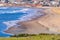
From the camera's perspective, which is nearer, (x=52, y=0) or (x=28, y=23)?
(x=28, y=23)

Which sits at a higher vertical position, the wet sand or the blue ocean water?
the blue ocean water

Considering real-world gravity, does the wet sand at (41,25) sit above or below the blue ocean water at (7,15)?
below

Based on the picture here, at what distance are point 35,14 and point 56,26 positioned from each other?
128 centimetres

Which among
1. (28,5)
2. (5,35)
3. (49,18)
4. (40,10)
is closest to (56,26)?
(49,18)

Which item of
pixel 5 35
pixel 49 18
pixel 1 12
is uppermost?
pixel 1 12

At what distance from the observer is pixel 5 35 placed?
24.9 feet

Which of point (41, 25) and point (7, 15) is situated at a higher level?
point (7, 15)

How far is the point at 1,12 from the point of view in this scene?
7.85 meters

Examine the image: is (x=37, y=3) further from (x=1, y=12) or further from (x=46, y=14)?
(x=1, y=12)

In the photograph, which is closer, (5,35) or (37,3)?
(5,35)

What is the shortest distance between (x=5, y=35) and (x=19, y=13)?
4.51 ft

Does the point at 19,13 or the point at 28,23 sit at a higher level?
the point at 19,13

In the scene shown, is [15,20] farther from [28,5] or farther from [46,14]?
[46,14]

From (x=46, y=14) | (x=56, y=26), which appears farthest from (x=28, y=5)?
(x=56, y=26)
